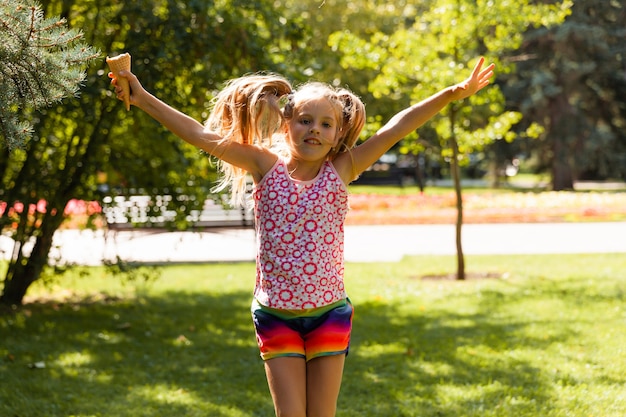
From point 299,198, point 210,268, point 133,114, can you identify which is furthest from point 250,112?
point 210,268

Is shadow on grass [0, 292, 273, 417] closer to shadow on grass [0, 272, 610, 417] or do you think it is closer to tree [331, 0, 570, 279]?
shadow on grass [0, 272, 610, 417]

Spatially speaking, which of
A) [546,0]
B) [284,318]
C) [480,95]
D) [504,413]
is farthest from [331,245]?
[546,0]

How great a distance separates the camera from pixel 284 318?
3.28 m

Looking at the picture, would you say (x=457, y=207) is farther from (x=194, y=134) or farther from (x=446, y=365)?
(x=194, y=134)

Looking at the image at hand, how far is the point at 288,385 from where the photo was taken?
3219mm

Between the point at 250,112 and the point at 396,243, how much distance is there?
386 inches

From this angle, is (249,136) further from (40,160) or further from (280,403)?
(40,160)

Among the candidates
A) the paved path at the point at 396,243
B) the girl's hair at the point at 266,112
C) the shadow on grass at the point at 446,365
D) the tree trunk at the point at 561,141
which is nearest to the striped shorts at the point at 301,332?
the girl's hair at the point at 266,112

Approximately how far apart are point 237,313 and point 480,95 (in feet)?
12.5

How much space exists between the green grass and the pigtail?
1.83 m

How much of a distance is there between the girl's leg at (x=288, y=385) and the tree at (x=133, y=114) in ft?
13.8

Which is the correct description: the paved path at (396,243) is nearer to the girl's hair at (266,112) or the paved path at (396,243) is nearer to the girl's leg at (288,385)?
the girl's hair at (266,112)

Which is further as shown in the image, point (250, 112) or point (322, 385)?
point (250, 112)

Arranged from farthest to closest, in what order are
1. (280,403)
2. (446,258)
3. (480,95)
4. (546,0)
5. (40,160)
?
(546,0) → (446,258) → (480,95) → (40,160) → (280,403)
